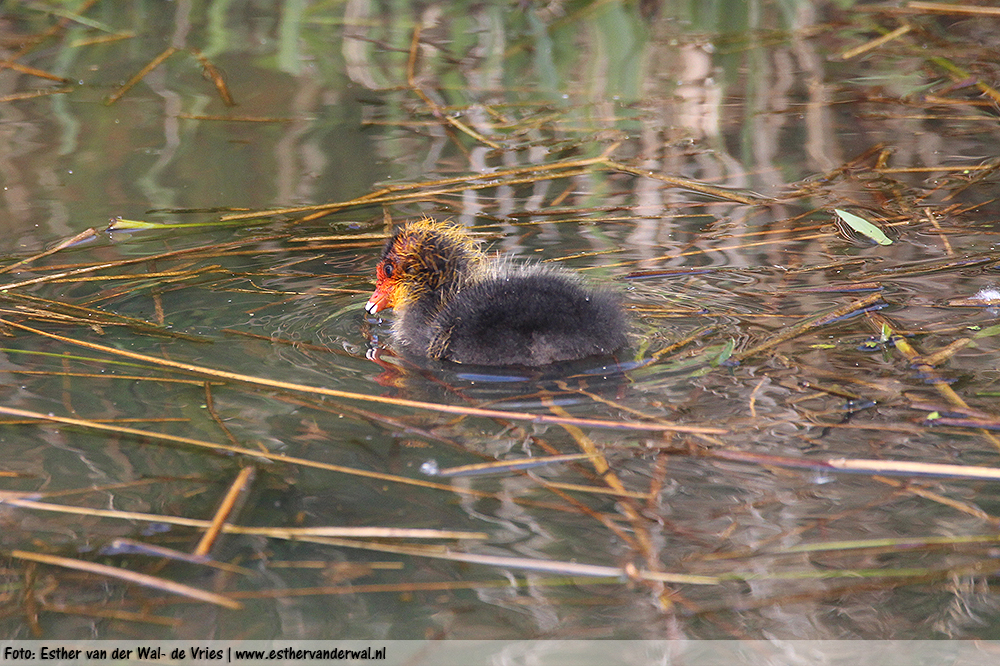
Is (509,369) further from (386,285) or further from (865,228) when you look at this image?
(865,228)

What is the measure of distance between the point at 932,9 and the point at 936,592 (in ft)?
21.3

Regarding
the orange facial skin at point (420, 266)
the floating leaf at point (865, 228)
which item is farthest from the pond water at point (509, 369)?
the orange facial skin at point (420, 266)

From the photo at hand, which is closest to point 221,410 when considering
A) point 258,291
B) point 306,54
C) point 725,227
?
point 258,291

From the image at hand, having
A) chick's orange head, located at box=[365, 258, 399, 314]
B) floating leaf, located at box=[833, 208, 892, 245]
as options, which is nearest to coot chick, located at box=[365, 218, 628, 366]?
chick's orange head, located at box=[365, 258, 399, 314]

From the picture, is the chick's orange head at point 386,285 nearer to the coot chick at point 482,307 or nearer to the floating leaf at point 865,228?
the coot chick at point 482,307

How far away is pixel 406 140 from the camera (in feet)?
18.4

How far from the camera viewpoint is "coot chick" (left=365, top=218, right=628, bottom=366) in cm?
327

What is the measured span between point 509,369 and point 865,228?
1.74 meters

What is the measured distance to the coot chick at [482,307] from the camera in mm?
3271

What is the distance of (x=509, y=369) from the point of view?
3328 millimetres

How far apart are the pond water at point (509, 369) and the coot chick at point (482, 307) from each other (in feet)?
0.26

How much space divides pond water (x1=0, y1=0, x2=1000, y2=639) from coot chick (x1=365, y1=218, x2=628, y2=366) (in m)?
0.08

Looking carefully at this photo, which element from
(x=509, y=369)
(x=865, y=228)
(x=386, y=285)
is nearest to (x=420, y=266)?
(x=386, y=285)

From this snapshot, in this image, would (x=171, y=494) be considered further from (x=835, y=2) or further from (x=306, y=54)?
(x=835, y=2)
